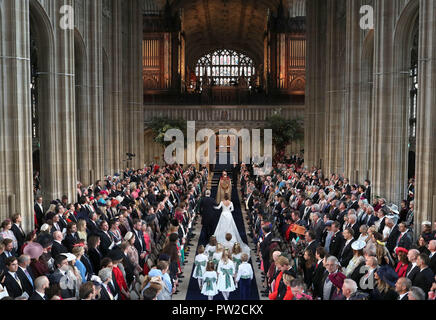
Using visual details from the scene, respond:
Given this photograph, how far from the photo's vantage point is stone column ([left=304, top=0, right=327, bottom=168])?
28.3 m

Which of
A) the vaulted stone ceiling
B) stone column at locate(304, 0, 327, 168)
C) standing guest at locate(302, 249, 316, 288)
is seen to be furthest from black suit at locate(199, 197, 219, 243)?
the vaulted stone ceiling

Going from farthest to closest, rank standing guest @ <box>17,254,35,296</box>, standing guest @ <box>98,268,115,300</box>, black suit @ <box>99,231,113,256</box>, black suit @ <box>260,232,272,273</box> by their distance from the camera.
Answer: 1. black suit @ <box>260,232,272,273</box>
2. black suit @ <box>99,231,113,256</box>
3. standing guest @ <box>17,254,35,296</box>
4. standing guest @ <box>98,268,115,300</box>

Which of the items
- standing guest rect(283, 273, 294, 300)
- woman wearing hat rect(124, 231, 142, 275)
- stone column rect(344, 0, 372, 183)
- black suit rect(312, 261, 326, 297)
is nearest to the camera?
standing guest rect(283, 273, 294, 300)

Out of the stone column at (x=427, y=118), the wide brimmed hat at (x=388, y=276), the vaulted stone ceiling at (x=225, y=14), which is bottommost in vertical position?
the wide brimmed hat at (x=388, y=276)

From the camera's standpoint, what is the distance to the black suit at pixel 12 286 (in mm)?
6763

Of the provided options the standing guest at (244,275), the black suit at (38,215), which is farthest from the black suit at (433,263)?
the black suit at (38,215)

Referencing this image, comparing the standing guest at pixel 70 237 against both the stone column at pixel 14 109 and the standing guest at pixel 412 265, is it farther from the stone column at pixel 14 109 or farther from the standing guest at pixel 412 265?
the standing guest at pixel 412 265

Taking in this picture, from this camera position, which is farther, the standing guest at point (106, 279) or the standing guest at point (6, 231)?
the standing guest at point (6, 231)

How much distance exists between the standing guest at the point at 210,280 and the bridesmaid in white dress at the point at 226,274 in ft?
0.33

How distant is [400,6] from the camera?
15406mm

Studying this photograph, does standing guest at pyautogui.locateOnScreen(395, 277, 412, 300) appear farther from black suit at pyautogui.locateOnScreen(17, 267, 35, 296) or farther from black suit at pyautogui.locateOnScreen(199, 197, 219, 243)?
black suit at pyautogui.locateOnScreen(199, 197, 219, 243)

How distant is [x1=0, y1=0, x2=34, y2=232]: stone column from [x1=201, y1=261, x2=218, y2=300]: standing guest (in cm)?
→ 548

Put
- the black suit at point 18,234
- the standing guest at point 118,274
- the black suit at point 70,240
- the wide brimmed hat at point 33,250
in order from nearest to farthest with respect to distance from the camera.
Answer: the standing guest at point 118,274 < the wide brimmed hat at point 33,250 < the black suit at point 70,240 < the black suit at point 18,234

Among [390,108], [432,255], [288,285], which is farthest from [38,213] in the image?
[390,108]
